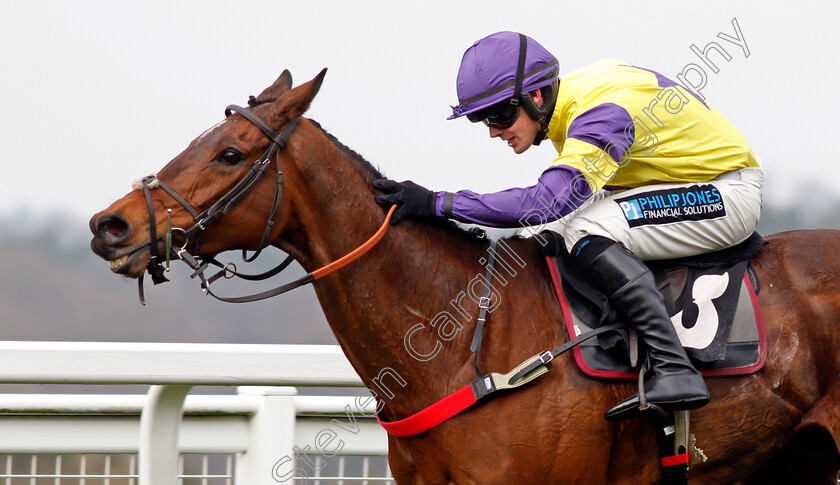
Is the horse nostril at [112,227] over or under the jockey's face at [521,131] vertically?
under

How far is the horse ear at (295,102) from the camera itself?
3.03 m

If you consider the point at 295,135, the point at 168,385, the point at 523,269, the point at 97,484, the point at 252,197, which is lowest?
the point at 97,484

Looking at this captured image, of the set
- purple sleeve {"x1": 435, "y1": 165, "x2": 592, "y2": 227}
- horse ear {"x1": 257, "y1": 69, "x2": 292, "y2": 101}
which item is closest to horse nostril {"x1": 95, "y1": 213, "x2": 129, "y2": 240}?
horse ear {"x1": 257, "y1": 69, "x2": 292, "y2": 101}

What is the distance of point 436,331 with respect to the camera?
3.11m

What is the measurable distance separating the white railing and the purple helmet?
49.7 inches

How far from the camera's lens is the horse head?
2896mm

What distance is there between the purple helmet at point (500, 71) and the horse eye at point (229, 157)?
78 centimetres

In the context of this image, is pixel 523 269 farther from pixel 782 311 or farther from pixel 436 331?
pixel 782 311

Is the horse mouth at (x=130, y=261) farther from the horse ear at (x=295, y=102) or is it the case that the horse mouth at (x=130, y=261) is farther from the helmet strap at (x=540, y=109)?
the helmet strap at (x=540, y=109)

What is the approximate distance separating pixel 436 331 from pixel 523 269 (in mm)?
388

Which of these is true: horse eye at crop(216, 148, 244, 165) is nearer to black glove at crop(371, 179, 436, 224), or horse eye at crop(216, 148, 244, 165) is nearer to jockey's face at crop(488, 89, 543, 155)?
black glove at crop(371, 179, 436, 224)

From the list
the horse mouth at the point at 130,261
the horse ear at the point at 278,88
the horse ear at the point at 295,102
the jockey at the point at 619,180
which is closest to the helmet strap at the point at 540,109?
the jockey at the point at 619,180

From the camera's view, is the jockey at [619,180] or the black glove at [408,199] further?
the black glove at [408,199]

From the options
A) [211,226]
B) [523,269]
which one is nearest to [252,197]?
[211,226]
